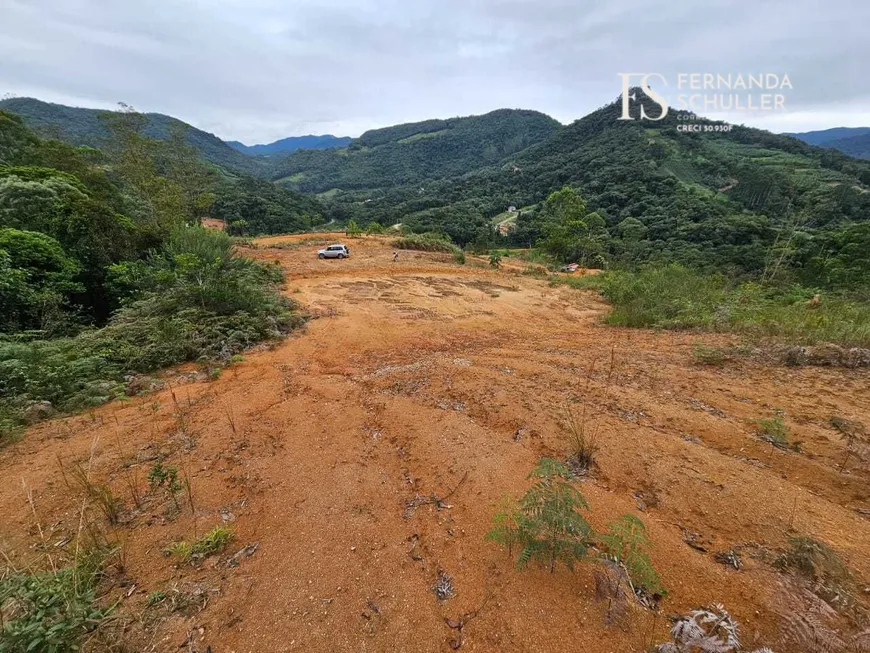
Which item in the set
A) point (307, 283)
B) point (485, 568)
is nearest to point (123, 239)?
point (307, 283)

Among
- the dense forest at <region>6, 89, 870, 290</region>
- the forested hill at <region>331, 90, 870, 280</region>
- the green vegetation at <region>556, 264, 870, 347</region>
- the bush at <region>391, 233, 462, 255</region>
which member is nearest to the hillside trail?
the green vegetation at <region>556, 264, 870, 347</region>

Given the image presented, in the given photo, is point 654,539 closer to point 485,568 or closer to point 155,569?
point 485,568

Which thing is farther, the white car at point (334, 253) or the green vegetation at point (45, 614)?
the white car at point (334, 253)

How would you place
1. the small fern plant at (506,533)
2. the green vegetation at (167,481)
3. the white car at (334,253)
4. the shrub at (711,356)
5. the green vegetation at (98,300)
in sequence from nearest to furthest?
1. the small fern plant at (506,533)
2. the green vegetation at (167,481)
3. the green vegetation at (98,300)
4. the shrub at (711,356)
5. the white car at (334,253)

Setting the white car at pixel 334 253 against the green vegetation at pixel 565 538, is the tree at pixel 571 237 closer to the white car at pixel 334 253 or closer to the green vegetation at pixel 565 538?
the white car at pixel 334 253

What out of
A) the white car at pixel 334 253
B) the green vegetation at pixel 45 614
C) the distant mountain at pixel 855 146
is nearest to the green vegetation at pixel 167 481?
the green vegetation at pixel 45 614

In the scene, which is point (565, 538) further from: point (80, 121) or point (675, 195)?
point (80, 121)

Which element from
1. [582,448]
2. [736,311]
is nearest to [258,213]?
[736,311]

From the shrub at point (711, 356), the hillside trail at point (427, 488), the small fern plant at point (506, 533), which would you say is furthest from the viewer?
the shrub at point (711, 356)

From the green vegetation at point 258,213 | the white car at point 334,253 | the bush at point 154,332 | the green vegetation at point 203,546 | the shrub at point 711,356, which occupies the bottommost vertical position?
the green vegetation at point 203,546
